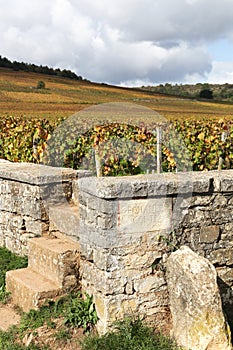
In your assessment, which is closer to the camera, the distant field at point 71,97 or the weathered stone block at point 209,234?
the weathered stone block at point 209,234

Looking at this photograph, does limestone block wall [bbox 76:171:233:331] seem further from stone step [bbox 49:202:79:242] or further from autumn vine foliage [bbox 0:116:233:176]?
autumn vine foliage [bbox 0:116:233:176]

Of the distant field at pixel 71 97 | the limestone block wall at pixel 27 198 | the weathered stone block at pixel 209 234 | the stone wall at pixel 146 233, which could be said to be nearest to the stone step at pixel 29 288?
the stone wall at pixel 146 233

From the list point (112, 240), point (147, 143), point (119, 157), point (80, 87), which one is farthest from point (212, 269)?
point (80, 87)

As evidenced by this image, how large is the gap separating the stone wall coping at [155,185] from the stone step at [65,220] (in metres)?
0.79

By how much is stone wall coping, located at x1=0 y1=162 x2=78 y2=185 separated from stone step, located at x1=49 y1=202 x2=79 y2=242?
36cm

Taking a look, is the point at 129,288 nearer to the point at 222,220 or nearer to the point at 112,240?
the point at 112,240

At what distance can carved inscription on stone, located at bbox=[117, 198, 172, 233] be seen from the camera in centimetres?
456

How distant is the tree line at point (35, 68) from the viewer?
47.9 m

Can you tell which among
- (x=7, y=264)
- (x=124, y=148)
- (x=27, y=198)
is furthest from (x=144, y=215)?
(x=124, y=148)

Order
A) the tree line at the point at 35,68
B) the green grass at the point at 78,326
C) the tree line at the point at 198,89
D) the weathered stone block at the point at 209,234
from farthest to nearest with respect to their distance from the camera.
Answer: the tree line at the point at 198,89, the tree line at the point at 35,68, the weathered stone block at the point at 209,234, the green grass at the point at 78,326

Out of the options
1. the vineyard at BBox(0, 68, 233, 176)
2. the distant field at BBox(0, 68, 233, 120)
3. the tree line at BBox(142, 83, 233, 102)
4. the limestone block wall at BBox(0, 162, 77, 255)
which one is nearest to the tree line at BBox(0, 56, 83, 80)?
the distant field at BBox(0, 68, 233, 120)

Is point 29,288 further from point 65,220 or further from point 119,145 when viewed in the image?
point 119,145

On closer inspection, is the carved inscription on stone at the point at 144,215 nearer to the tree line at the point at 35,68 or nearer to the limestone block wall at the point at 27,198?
the limestone block wall at the point at 27,198

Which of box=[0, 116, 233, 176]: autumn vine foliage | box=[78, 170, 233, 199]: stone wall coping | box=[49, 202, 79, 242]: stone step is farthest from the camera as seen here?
box=[0, 116, 233, 176]: autumn vine foliage
